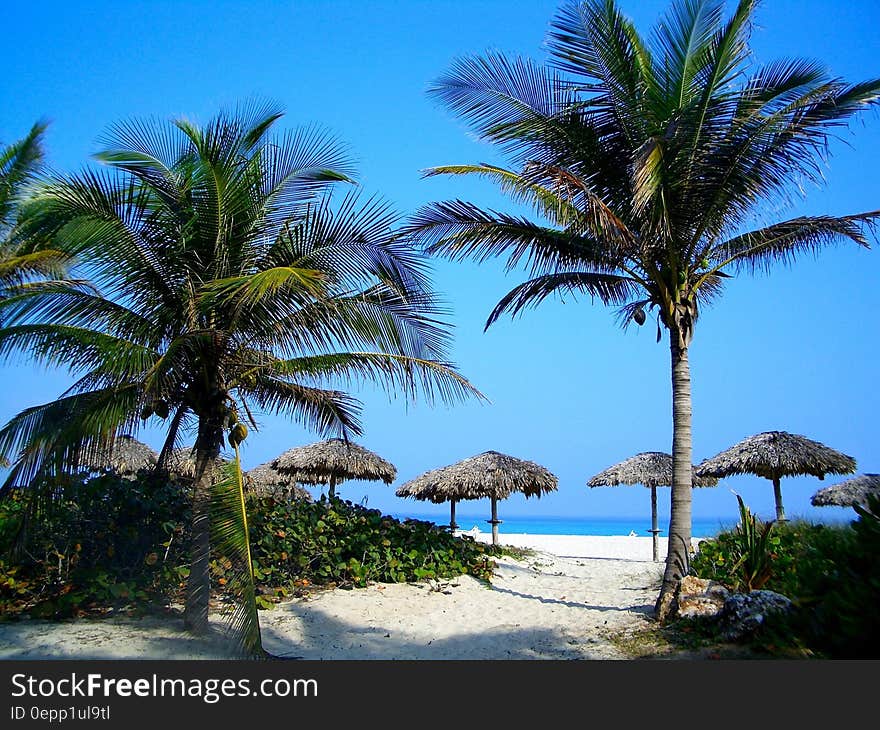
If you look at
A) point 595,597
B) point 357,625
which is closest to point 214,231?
point 357,625

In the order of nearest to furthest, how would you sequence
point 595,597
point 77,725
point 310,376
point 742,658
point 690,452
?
point 77,725, point 742,658, point 310,376, point 690,452, point 595,597

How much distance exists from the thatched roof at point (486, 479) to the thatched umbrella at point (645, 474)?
2120mm

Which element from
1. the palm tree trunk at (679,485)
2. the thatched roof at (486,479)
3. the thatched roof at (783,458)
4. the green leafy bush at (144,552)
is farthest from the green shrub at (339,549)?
the thatched roof at (783,458)

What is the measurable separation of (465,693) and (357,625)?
13.6 feet

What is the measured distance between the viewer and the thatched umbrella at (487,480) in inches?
640

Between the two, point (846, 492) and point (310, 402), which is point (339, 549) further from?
point (846, 492)

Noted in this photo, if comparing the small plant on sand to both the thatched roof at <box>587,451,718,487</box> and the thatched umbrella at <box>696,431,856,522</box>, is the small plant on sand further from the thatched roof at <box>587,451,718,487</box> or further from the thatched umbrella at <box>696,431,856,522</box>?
the thatched roof at <box>587,451,718,487</box>

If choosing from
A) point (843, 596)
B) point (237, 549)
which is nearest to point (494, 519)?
point (237, 549)

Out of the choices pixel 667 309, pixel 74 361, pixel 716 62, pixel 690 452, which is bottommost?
pixel 690 452

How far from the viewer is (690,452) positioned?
8570 mm

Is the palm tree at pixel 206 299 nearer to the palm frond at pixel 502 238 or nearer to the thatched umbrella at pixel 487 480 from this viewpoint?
the palm frond at pixel 502 238

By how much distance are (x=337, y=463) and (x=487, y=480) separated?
160 inches

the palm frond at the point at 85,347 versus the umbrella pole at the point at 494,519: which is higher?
the palm frond at the point at 85,347

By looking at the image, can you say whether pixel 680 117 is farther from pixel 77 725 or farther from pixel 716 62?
pixel 77 725
